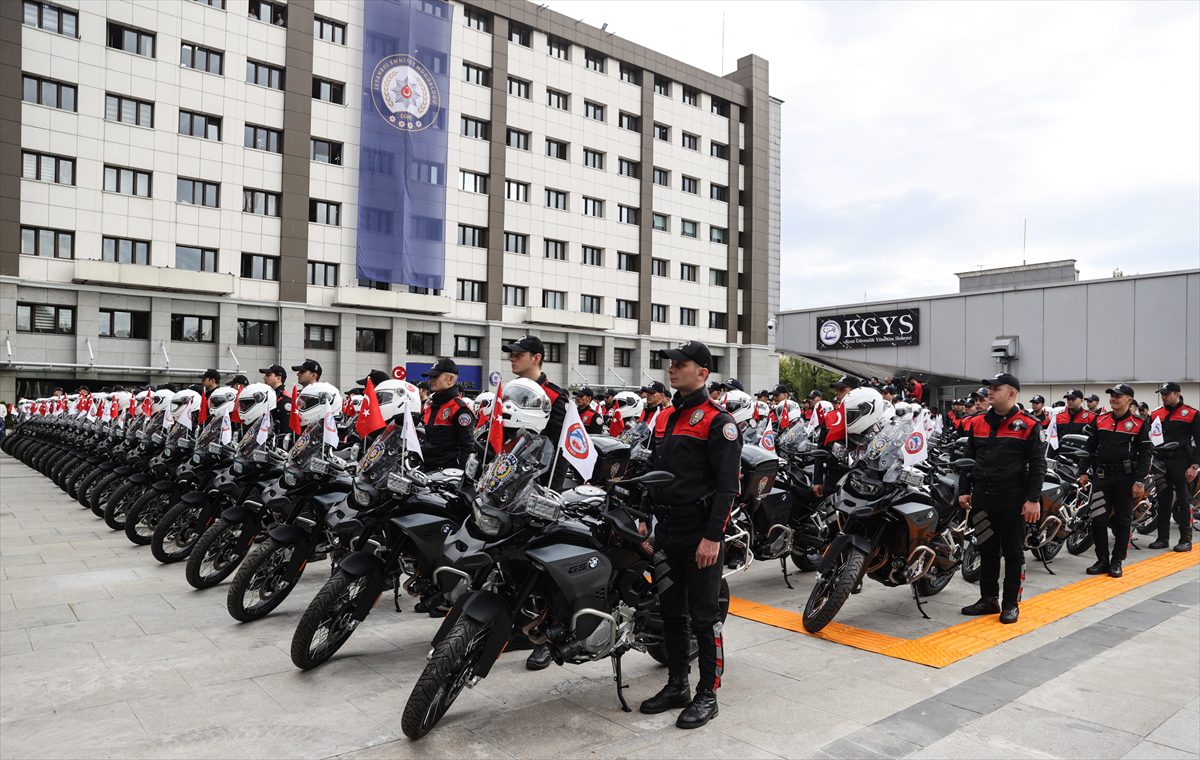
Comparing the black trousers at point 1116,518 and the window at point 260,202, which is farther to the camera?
the window at point 260,202

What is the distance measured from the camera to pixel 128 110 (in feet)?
95.8

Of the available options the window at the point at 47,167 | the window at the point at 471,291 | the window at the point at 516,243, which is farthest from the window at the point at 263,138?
the window at the point at 516,243

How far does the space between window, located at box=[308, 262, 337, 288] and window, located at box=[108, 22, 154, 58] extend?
941 cm

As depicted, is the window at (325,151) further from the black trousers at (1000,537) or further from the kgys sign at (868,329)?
the black trousers at (1000,537)

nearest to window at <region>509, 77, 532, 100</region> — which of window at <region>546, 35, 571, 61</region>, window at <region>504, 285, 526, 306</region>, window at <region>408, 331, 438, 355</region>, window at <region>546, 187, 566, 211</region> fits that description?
window at <region>546, 35, 571, 61</region>

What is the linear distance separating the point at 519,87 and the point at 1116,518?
36553mm

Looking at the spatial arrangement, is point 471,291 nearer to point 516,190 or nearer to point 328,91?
point 516,190

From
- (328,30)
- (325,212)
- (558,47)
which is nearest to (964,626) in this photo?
(325,212)

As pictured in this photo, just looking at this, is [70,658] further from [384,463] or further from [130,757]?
[384,463]

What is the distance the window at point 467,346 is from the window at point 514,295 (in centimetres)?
249

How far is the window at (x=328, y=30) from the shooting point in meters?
33.5

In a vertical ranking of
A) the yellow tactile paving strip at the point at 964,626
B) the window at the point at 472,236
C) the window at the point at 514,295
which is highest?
the window at the point at 472,236

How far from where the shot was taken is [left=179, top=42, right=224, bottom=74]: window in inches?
1192

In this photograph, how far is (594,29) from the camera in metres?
42.5
